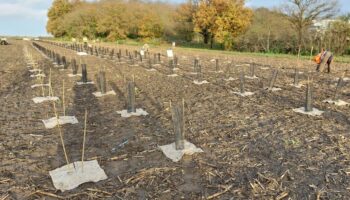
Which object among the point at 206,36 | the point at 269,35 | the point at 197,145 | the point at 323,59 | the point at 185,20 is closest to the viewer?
the point at 197,145

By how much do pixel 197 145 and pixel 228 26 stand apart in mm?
26684

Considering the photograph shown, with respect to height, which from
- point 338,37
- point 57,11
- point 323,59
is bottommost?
point 323,59

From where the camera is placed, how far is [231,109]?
6.34 meters

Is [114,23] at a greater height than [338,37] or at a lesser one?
greater

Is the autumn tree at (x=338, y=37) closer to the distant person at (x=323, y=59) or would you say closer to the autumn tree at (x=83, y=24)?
the distant person at (x=323, y=59)

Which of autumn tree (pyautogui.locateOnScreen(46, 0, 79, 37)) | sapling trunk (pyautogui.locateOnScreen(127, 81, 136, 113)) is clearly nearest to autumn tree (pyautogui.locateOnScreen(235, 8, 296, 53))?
sapling trunk (pyautogui.locateOnScreen(127, 81, 136, 113))

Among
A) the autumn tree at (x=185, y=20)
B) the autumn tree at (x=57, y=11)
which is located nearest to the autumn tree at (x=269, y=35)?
the autumn tree at (x=185, y=20)

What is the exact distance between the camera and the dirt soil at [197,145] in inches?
131

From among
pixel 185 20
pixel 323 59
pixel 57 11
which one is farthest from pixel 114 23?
pixel 323 59

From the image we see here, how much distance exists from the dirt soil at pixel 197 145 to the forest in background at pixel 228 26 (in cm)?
1446

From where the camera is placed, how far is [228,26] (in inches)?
1167

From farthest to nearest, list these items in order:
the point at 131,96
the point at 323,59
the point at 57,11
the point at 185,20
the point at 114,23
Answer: the point at 57,11, the point at 114,23, the point at 185,20, the point at 323,59, the point at 131,96

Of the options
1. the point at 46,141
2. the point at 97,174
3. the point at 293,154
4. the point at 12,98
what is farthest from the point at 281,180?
the point at 12,98

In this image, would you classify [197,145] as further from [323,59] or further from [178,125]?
[323,59]
